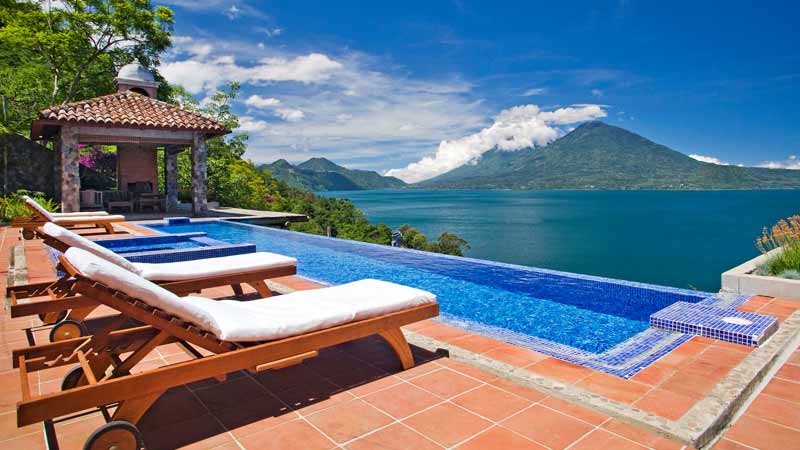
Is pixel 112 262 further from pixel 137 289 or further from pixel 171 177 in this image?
pixel 171 177

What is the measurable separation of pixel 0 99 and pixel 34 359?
894 inches

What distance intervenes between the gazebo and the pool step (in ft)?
44.0

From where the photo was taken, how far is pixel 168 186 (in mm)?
16641

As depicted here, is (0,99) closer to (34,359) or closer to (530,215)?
(34,359)

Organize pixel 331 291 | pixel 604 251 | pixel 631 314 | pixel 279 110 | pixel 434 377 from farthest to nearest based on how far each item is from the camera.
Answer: pixel 604 251 → pixel 279 110 → pixel 631 314 → pixel 331 291 → pixel 434 377

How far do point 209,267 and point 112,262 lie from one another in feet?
3.20

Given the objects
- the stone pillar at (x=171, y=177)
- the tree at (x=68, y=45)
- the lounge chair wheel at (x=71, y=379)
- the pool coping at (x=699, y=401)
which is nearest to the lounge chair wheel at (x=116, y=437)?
the lounge chair wheel at (x=71, y=379)

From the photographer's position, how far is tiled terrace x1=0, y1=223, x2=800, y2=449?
7.19 feet

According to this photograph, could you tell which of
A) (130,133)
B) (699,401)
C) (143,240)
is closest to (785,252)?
(699,401)

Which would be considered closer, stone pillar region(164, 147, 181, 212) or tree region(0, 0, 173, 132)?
stone pillar region(164, 147, 181, 212)

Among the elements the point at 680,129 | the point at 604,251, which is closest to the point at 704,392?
the point at 604,251

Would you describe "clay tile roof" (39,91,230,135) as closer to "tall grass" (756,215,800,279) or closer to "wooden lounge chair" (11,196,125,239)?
"wooden lounge chair" (11,196,125,239)

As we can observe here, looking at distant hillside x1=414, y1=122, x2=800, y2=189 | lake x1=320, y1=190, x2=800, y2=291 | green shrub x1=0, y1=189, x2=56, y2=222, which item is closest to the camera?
green shrub x1=0, y1=189, x2=56, y2=222

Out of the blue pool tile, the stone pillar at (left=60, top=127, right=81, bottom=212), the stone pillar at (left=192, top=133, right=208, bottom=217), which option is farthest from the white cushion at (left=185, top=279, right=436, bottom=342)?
the stone pillar at (left=192, top=133, right=208, bottom=217)
